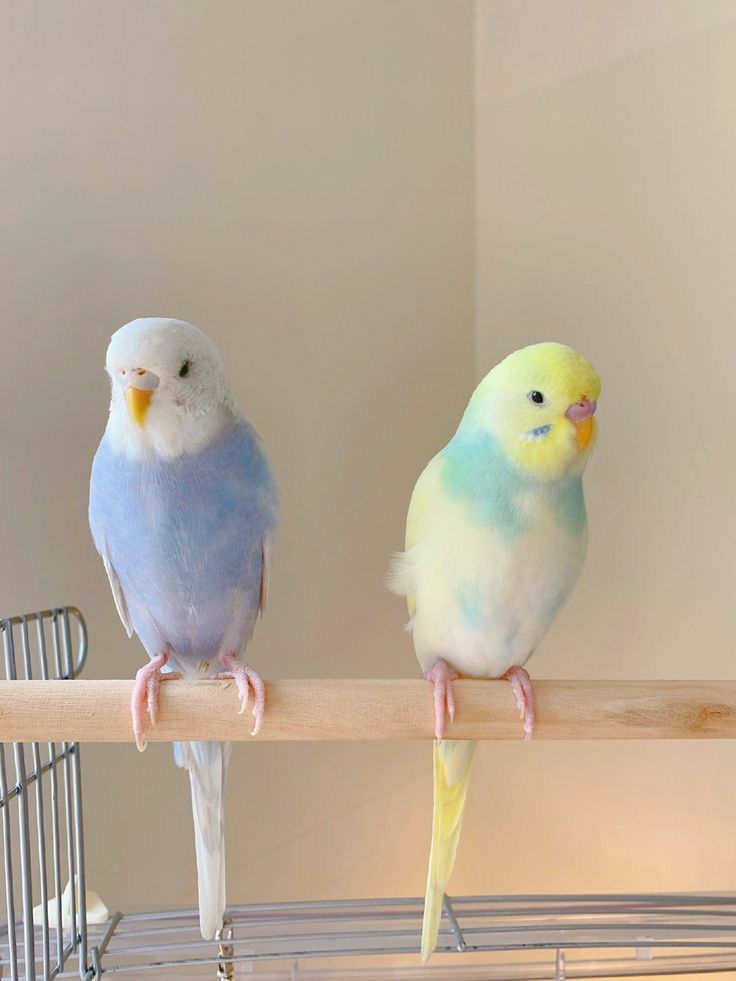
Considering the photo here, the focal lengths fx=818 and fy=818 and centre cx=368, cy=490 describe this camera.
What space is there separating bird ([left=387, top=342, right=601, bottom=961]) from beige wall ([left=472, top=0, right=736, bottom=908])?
926mm

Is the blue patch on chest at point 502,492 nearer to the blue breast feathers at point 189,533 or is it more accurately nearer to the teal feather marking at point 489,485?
the teal feather marking at point 489,485

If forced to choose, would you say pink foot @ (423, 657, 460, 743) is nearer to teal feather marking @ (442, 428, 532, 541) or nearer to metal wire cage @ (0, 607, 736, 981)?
teal feather marking @ (442, 428, 532, 541)

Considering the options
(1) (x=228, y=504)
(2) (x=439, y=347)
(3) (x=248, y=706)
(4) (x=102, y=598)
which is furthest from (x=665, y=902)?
(2) (x=439, y=347)

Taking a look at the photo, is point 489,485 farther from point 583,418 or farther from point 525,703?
point 525,703

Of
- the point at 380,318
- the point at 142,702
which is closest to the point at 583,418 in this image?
the point at 142,702

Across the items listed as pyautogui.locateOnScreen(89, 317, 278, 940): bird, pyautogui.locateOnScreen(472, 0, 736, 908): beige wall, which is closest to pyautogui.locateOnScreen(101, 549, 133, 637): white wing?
pyautogui.locateOnScreen(89, 317, 278, 940): bird

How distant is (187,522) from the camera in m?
1.06

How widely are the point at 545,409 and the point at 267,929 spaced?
3.24 feet

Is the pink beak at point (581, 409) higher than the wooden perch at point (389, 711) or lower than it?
higher

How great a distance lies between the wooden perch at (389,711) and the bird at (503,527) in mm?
27

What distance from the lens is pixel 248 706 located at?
0.95 m

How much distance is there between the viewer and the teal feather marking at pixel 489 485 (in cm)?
103

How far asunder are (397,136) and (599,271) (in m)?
0.58

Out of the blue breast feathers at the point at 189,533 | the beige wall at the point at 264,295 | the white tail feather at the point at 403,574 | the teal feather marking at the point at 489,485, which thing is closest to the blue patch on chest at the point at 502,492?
the teal feather marking at the point at 489,485
